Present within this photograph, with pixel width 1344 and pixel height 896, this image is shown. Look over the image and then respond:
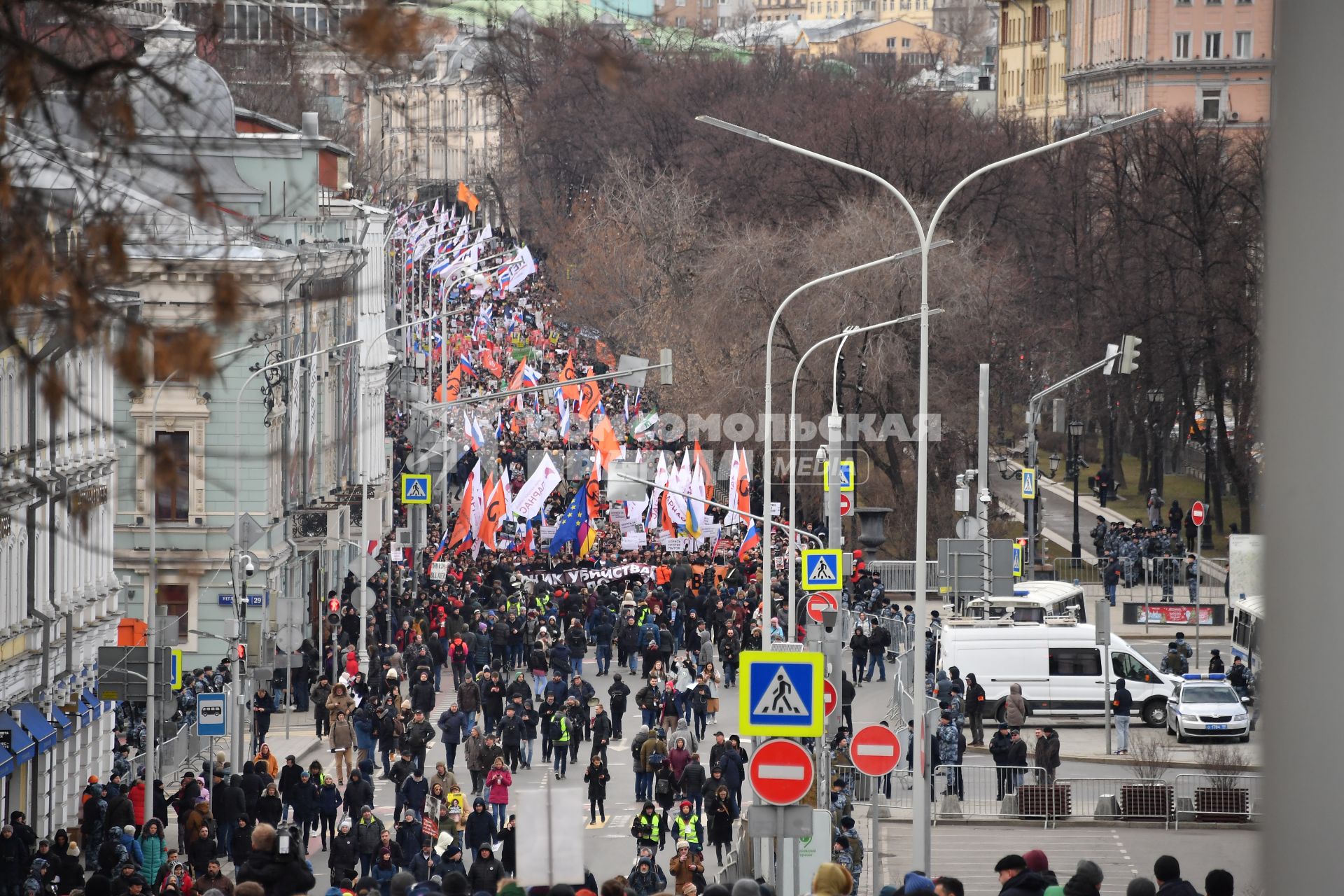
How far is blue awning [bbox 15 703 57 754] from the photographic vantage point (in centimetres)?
2669

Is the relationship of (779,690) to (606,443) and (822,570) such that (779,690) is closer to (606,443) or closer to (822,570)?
(822,570)

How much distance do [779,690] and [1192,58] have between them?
332 ft

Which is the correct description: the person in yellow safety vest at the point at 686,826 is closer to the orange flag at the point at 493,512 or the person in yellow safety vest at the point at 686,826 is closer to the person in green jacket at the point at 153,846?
the person in green jacket at the point at 153,846

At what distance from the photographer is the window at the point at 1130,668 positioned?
35.2 meters

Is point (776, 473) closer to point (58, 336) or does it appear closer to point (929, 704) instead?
point (929, 704)

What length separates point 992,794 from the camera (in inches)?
1133

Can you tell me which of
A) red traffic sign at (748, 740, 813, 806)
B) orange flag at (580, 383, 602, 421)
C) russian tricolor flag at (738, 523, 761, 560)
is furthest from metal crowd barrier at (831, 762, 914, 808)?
orange flag at (580, 383, 602, 421)

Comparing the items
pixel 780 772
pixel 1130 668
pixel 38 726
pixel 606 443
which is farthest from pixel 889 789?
pixel 606 443

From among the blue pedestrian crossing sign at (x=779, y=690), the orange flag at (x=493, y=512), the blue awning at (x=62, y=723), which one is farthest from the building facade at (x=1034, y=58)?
the blue pedestrian crossing sign at (x=779, y=690)

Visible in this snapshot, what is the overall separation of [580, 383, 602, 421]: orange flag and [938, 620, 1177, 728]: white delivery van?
2646 centimetres

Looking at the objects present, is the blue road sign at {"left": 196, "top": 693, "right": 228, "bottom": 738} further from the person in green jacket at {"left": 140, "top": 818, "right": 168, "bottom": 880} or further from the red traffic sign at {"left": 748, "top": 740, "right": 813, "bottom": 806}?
the red traffic sign at {"left": 748, "top": 740, "right": 813, "bottom": 806}

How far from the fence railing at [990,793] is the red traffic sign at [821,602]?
2.61 meters

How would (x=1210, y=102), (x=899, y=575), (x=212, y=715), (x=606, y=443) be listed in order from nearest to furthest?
(x=212, y=715)
(x=606, y=443)
(x=899, y=575)
(x=1210, y=102)

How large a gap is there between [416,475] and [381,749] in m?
12.4
